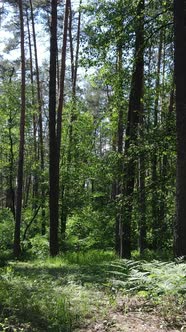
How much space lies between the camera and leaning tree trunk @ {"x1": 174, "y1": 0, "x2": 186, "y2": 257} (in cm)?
657

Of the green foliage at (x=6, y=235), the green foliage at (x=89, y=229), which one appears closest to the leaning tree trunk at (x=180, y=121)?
the green foliage at (x=89, y=229)

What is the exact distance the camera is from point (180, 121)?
684 cm

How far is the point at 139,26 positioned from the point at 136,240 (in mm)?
13109

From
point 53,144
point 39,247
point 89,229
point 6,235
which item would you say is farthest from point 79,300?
point 6,235

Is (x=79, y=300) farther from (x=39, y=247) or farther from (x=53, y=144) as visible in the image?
(x=39, y=247)

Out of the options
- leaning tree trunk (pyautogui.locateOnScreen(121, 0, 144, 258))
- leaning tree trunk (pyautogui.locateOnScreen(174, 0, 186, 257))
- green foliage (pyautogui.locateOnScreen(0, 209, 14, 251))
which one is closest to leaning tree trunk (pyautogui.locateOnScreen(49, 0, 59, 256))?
leaning tree trunk (pyautogui.locateOnScreen(121, 0, 144, 258))

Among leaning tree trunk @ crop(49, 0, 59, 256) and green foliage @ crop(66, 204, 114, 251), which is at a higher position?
leaning tree trunk @ crop(49, 0, 59, 256)

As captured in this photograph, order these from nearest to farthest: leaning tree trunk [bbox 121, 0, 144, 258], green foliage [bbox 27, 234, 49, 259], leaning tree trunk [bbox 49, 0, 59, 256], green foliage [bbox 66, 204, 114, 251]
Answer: leaning tree trunk [bbox 121, 0, 144, 258] → leaning tree trunk [bbox 49, 0, 59, 256] → green foliage [bbox 27, 234, 49, 259] → green foliage [bbox 66, 204, 114, 251]

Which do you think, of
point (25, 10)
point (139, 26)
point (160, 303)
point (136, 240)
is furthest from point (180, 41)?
point (25, 10)

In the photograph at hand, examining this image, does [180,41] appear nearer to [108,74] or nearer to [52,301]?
[108,74]

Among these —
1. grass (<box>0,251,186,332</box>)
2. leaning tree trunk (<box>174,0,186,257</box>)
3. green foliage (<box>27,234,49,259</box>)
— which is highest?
leaning tree trunk (<box>174,0,186,257</box>)

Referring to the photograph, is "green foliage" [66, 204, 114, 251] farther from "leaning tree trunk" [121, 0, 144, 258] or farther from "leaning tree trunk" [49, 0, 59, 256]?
"leaning tree trunk" [121, 0, 144, 258]

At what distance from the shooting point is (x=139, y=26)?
8570mm

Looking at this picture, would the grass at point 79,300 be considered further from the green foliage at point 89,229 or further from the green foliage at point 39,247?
the green foliage at point 89,229
